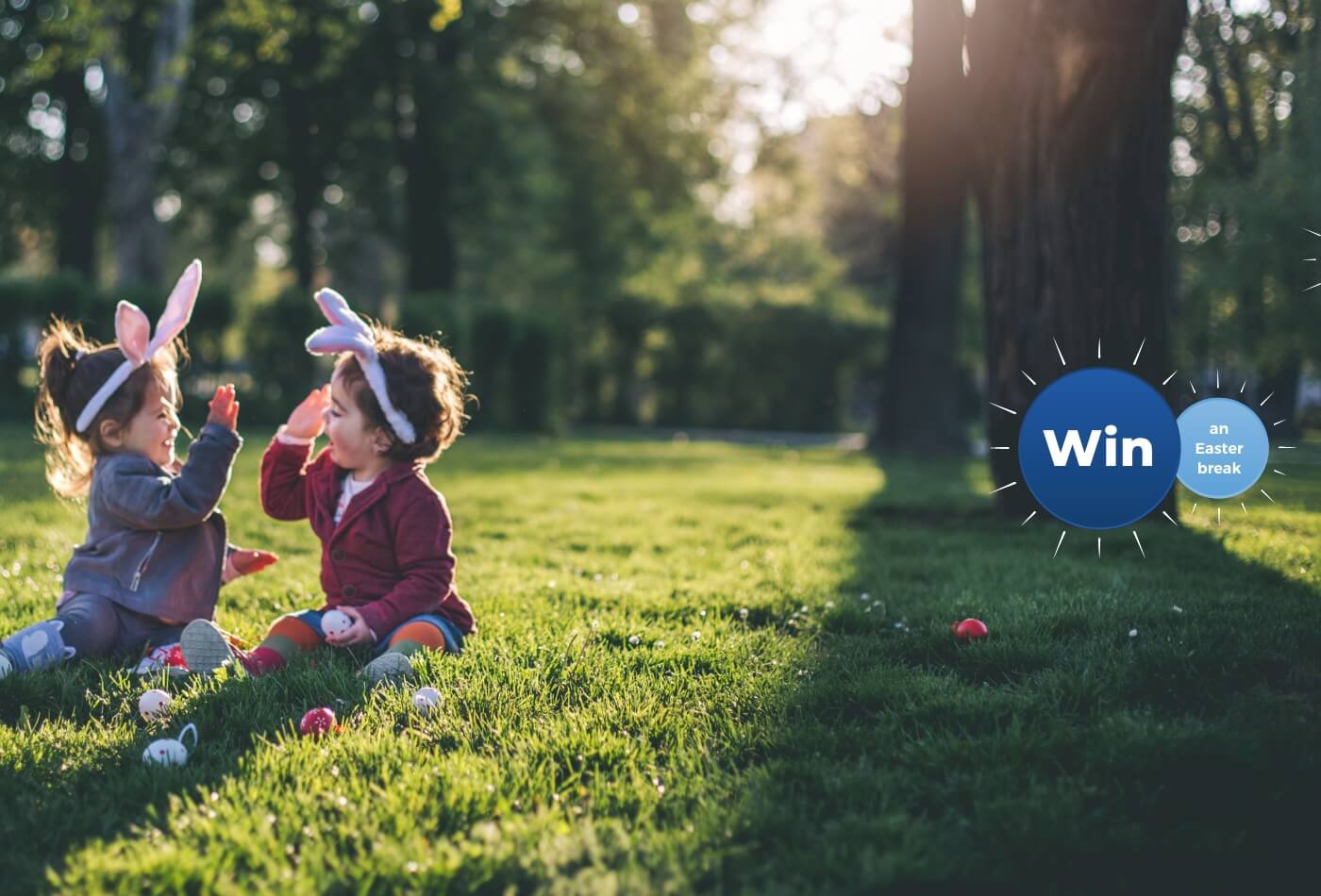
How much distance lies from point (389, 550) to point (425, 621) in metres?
0.29

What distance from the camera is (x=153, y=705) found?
324 cm

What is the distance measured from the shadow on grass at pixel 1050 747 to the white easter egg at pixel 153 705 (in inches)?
70.6

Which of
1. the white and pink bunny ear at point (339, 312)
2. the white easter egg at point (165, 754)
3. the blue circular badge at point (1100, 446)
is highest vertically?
the white and pink bunny ear at point (339, 312)

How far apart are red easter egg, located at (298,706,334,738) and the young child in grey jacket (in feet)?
3.50

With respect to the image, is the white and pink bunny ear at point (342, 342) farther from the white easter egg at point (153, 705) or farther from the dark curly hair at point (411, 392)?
the white easter egg at point (153, 705)

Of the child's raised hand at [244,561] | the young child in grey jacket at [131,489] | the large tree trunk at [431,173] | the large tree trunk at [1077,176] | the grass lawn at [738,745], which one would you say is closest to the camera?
the grass lawn at [738,745]

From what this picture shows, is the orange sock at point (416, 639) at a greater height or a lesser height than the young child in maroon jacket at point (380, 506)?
lesser

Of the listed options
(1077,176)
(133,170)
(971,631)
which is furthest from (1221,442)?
(133,170)

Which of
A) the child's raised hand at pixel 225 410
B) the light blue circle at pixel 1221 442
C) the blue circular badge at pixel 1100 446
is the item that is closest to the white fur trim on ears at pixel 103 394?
the child's raised hand at pixel 225 410

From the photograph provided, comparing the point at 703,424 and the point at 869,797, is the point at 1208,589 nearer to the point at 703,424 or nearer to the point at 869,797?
the point at 869,797

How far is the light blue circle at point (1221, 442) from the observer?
522 centimetres

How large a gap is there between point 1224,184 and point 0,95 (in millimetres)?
23132

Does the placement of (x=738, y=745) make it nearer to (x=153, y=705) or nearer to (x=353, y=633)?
(x=353, y=633)

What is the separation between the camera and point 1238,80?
52.6ft
